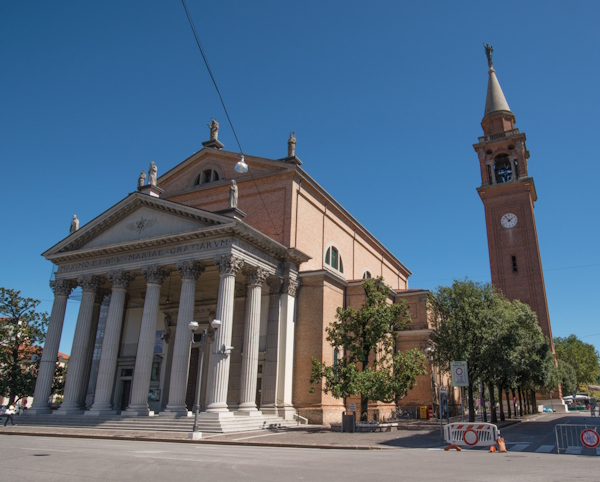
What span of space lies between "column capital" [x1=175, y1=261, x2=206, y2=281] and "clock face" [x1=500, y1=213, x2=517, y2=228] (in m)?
43.5

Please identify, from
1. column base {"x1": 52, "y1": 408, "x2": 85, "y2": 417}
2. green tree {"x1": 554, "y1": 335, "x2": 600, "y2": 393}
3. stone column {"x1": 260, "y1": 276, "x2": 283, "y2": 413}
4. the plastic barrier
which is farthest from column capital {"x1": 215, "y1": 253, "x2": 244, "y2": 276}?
green tree {"x1": 554, "y1": 335, "x2": 600, "y2": 393}

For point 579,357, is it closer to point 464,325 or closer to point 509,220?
point 509,220

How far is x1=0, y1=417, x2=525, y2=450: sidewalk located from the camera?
55.9ft

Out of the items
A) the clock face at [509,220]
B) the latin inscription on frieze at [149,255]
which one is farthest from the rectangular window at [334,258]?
the clock face at [509,220]

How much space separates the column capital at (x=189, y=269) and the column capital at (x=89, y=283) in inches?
278

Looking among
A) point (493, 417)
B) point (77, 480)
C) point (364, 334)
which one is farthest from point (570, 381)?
point (77, 480)

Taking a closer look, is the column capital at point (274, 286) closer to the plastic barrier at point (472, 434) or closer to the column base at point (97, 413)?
the column base at point (97, 413)

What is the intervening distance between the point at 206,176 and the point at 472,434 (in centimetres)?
2546

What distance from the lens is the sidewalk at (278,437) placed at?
17.0 m

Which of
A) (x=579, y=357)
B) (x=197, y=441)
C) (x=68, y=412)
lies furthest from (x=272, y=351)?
(x=579, y=357)

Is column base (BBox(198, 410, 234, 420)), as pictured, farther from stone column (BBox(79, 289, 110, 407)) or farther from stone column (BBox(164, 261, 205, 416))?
stone column (BBox(79, 289, 110, 407))

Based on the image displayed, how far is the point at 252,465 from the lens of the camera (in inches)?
427

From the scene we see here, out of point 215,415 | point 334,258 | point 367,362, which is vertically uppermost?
point 334,258

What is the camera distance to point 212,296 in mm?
32094
